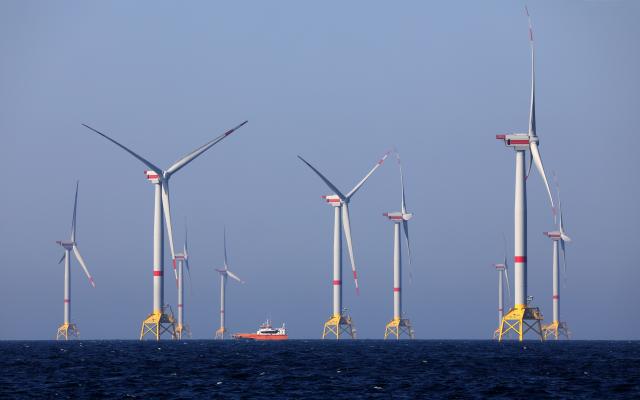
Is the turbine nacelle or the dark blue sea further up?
the turbine nacelle

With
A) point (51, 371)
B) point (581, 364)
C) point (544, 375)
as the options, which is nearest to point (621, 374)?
A: point (544, 375)

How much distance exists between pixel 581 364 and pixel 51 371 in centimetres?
6254

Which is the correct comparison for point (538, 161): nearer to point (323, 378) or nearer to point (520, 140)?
point (520, 140)

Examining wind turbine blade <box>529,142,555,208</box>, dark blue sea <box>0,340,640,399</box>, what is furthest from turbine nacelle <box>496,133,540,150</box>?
dark blue sea <box>0,340,640,399</box>

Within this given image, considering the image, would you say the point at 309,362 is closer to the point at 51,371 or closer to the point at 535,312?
the point at 51,371

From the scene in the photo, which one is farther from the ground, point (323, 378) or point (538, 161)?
point (538, 161)

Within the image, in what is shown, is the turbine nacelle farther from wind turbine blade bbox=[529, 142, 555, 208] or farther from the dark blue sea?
the dark blue sea

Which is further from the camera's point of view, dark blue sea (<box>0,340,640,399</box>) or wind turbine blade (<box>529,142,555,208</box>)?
wind turbine blade (<box>529,142,555,208</box>)

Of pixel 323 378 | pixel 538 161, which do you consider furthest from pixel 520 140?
pixel 323 378

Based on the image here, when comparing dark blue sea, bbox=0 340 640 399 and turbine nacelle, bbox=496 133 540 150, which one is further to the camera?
turbine nacelle, bbox=496 133 540 150

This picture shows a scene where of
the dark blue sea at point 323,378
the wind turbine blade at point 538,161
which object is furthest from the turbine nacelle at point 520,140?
the dark blue sea at point 323,378

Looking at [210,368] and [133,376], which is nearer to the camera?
[133,376]

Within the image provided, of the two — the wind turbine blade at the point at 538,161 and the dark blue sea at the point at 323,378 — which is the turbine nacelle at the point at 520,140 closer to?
the wind turbine blade at the point at 538,161

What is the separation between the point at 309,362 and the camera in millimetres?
158375
